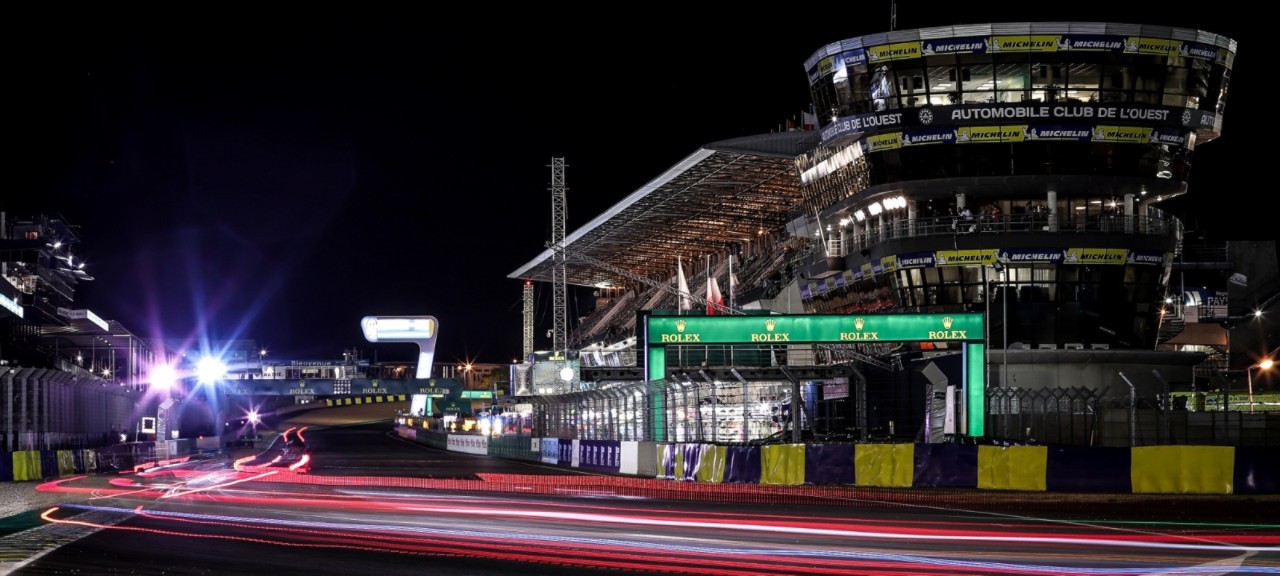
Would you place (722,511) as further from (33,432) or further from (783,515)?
(33,432)

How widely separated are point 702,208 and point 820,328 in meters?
43.8

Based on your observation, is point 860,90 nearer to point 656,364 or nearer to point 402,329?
point 656,364

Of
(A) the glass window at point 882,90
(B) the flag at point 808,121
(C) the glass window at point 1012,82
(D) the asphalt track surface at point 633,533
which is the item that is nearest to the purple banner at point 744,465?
(D) the asphalt track surface at point 633,533

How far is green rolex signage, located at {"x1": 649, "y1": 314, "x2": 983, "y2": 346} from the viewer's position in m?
40.2

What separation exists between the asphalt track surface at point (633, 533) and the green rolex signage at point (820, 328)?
38.9 feet

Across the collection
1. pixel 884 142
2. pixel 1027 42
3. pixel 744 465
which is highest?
pixel 1027 42

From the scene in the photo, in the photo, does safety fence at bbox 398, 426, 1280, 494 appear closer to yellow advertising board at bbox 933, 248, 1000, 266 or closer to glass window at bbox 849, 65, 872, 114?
yellow advertising board at bbox 933, 248, 1000, 266

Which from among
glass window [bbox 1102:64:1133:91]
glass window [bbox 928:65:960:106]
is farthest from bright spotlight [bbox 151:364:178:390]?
glass window [bbox 1102:64:1133:91]

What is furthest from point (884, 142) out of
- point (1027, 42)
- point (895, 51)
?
point (1027, 42)

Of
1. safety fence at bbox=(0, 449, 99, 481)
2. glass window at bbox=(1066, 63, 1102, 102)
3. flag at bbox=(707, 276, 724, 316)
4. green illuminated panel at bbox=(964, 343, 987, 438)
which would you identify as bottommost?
safety fence at bbox=(0, 449, 99, 481)

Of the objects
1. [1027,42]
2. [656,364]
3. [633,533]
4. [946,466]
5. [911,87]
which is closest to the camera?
[633,533]

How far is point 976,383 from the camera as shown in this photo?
1619 inches

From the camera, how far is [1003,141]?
55.0m

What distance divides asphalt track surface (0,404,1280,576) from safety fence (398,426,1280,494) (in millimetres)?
423
